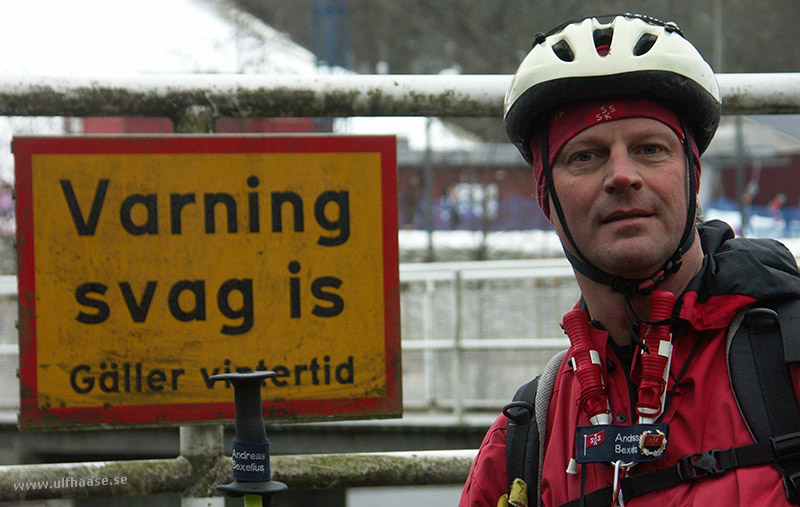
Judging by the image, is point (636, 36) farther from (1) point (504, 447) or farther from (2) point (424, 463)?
(2) point (424, 463)

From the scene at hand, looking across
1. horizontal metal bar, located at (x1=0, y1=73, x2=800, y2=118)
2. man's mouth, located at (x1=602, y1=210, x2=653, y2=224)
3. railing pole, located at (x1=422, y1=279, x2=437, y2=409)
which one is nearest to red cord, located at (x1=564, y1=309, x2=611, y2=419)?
man's mouth, located at (x1=602, y1=210, x2=653, y2=224)

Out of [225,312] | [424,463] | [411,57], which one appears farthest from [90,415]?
[411,57]

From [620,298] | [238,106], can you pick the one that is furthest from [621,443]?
[238,106]

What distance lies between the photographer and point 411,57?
25141mm

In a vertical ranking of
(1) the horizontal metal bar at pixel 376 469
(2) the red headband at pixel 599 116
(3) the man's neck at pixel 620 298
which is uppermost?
(2) the red headband at pixel 599 116

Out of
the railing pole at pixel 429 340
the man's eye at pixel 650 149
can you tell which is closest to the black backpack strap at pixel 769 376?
the man's eye at pixel 650 149

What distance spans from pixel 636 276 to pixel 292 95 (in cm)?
121

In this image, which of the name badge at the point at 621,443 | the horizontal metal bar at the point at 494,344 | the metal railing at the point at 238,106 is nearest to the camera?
the name badge at the point at 621,443

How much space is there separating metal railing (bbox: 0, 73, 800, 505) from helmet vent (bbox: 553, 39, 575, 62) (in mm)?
526

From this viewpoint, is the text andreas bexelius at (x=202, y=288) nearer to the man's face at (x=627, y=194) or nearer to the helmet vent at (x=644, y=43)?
the man's face at (x=627, y=194)

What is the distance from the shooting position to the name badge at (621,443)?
205 centimetres

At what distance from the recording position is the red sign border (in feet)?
9.44

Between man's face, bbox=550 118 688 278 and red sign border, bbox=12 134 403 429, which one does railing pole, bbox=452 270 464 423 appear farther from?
man's face, bbox=550 118 688 278

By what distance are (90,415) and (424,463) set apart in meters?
0.99
